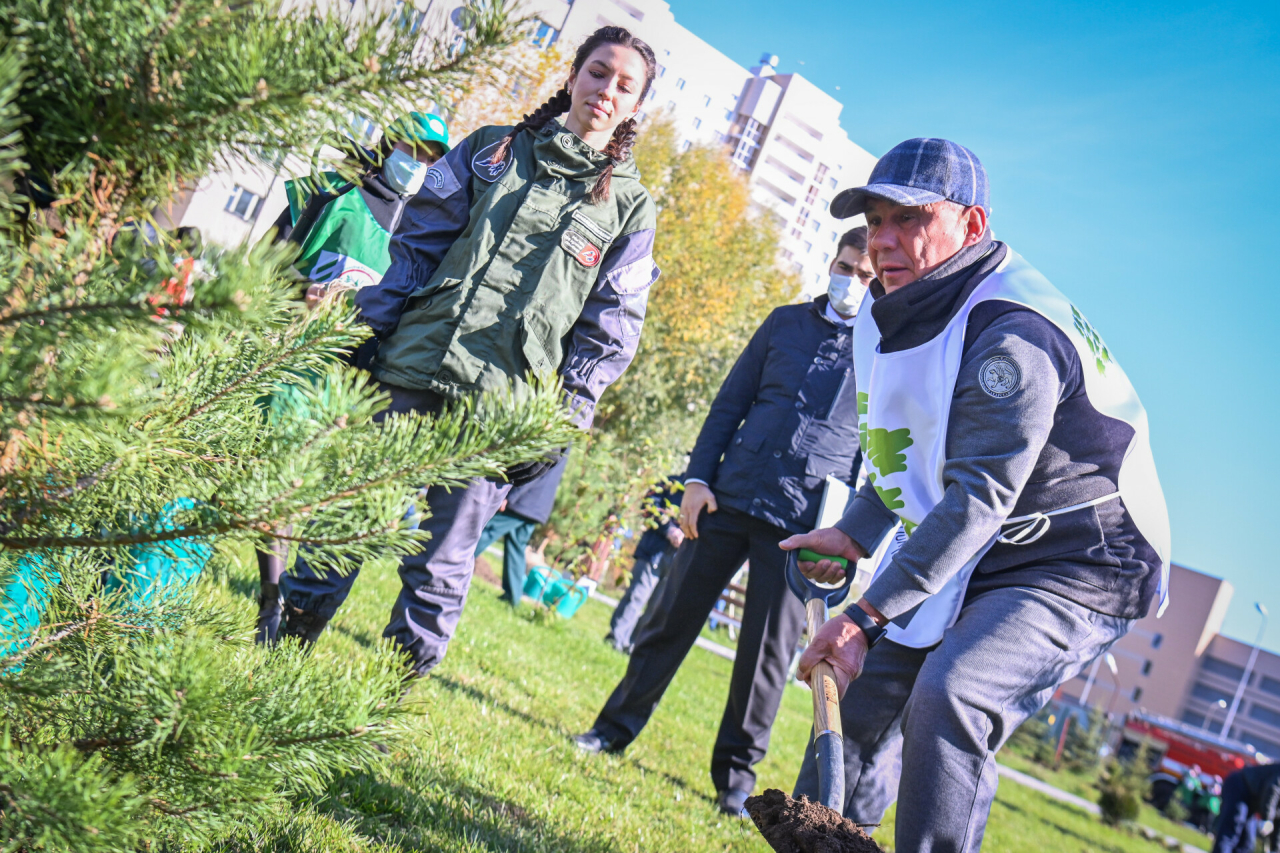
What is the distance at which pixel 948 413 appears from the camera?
249 centimetres

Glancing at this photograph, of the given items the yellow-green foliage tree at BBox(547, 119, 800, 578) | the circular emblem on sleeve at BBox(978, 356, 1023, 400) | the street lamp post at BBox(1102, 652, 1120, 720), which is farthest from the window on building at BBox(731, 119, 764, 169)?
the circular emblem on sleeve at BBox(978, 356, 1023, 400)

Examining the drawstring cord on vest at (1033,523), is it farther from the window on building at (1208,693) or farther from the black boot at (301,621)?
the window on building at (1208,693)

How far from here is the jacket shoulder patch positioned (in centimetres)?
313

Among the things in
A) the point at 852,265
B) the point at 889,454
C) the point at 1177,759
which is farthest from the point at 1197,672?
the point at 889,454

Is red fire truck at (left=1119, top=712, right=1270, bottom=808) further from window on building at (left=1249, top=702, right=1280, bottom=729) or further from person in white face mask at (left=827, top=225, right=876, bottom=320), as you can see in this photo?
window on building at (left=1249, top=702, right=1280, bottom=729)

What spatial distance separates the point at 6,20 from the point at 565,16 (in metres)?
53.2

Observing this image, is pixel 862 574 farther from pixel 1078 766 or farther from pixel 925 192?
pixel 1078 766

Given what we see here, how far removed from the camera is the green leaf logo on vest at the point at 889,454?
281 cm

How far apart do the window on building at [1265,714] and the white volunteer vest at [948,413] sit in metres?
81.4

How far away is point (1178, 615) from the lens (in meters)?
71.0

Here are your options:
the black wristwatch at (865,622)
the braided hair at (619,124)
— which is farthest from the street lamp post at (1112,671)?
the braided hair at (619,124)

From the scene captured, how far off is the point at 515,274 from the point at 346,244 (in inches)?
44.2

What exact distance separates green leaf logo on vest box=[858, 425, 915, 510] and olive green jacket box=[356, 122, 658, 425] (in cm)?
89

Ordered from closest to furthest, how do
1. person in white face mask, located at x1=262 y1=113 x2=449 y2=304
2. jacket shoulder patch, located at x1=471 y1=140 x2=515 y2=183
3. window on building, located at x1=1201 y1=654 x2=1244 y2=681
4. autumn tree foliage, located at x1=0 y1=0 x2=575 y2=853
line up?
autumn tree foliage, located at x1=0 y1=0 x2=575 y2=853, jacket shoulder patch, located at x1=471 y1=140 x2=515 y2=183, person in white face mask, located at x1=262 y1=113 x2=449 y2=304, window on building, located at x1=1201 y1=654 x2=1244 y2=681
